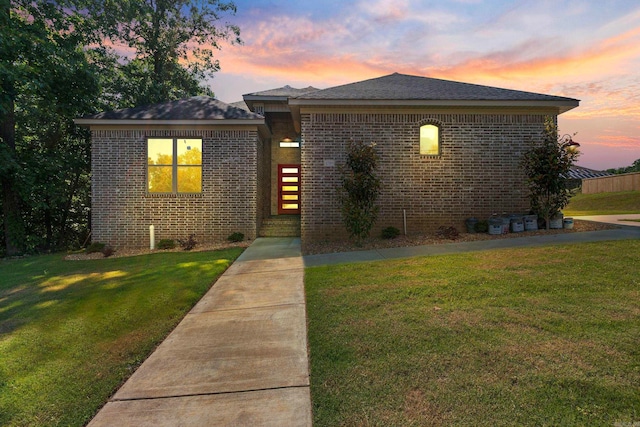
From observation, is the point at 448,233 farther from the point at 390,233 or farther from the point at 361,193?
the point at 361,193

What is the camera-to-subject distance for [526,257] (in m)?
6.27

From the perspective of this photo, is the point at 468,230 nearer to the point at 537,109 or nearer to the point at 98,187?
the point at 537,109

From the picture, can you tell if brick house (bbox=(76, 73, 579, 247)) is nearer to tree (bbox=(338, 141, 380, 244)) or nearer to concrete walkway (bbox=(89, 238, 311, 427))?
tree (bbox=(338, 141, 380, 244))

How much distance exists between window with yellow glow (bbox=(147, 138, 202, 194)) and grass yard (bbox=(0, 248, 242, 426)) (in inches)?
141

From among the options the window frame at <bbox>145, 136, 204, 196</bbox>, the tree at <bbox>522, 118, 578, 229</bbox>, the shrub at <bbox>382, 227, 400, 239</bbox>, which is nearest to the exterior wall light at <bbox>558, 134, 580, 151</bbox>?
the tree at <bbox>522, 118, 578, 229</bbox>

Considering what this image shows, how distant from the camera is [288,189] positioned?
44.6 feet

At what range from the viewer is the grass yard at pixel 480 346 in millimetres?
2182

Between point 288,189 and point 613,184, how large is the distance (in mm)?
29165

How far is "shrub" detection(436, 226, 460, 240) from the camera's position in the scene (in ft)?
29.6

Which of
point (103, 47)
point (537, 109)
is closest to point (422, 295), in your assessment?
point (537, 109)

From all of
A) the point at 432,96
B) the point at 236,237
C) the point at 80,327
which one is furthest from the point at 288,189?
the point at 80,327

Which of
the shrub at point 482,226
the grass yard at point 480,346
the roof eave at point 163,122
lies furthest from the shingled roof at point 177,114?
the shrub at point 482,226

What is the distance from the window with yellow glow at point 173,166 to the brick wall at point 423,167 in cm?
389

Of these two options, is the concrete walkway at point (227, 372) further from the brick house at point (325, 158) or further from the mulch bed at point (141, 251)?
the brick house at point (325, 158)
